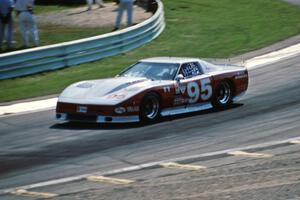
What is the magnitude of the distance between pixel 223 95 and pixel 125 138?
3742mm

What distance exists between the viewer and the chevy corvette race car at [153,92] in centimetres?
1421

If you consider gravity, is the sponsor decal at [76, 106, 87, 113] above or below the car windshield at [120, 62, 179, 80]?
below

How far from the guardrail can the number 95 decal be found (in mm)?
5748

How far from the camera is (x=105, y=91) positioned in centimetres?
1446

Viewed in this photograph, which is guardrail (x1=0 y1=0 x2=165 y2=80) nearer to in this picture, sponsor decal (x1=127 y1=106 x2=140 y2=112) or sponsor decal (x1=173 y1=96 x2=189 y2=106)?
sponsor decal (x1=173 y1=96 x2=189 y2=106)

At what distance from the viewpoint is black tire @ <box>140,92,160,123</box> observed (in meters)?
14.5

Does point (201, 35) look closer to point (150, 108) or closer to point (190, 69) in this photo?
point (190, 69)

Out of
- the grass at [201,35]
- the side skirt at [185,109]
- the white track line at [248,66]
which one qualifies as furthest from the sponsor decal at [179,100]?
the grass at [201,35]

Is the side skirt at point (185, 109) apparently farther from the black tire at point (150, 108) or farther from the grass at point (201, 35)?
the grass at point (201, 35)

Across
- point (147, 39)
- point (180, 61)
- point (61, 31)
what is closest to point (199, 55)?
point (147, 39)

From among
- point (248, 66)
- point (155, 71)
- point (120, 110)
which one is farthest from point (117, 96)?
point (248, 66)

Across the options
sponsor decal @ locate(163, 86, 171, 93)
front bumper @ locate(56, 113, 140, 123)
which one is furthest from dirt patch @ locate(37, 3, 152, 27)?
front bumper @ locate(56, 113, 140, 123)

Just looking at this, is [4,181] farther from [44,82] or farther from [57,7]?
[57,7]

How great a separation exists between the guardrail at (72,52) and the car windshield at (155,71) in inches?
185
